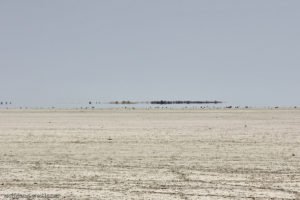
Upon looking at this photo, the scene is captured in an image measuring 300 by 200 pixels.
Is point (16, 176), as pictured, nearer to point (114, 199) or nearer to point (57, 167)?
point (57, 167)

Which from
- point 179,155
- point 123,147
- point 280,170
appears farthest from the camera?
point 123,147

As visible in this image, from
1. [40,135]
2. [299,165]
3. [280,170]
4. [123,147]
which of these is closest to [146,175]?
[280,170]

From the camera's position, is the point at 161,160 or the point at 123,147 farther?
the point at 123,147

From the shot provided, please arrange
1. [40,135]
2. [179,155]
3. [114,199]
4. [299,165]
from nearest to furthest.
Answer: [114,199]
[299,165]
[179,155]
[40,135]

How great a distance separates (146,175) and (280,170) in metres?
3.77

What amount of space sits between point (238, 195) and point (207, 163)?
4588mm

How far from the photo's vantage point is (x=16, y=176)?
1265 centimetres

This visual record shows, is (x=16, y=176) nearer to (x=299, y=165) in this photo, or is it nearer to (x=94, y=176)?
(x=94, y=176)

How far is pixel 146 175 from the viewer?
12883 millimetres

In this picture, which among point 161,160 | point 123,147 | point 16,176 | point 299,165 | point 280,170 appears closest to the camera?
point 16,176

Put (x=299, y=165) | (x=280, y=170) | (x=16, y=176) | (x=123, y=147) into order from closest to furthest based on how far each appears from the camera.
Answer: (x=16, y=176)
(x=280, y=170)
(x=299, y=165)
(x=123, y=147)

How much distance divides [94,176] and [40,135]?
→ 515 inches

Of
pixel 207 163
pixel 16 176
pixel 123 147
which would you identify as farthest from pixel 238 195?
pixel 123 147

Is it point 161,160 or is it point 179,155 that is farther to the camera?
point 179,155
